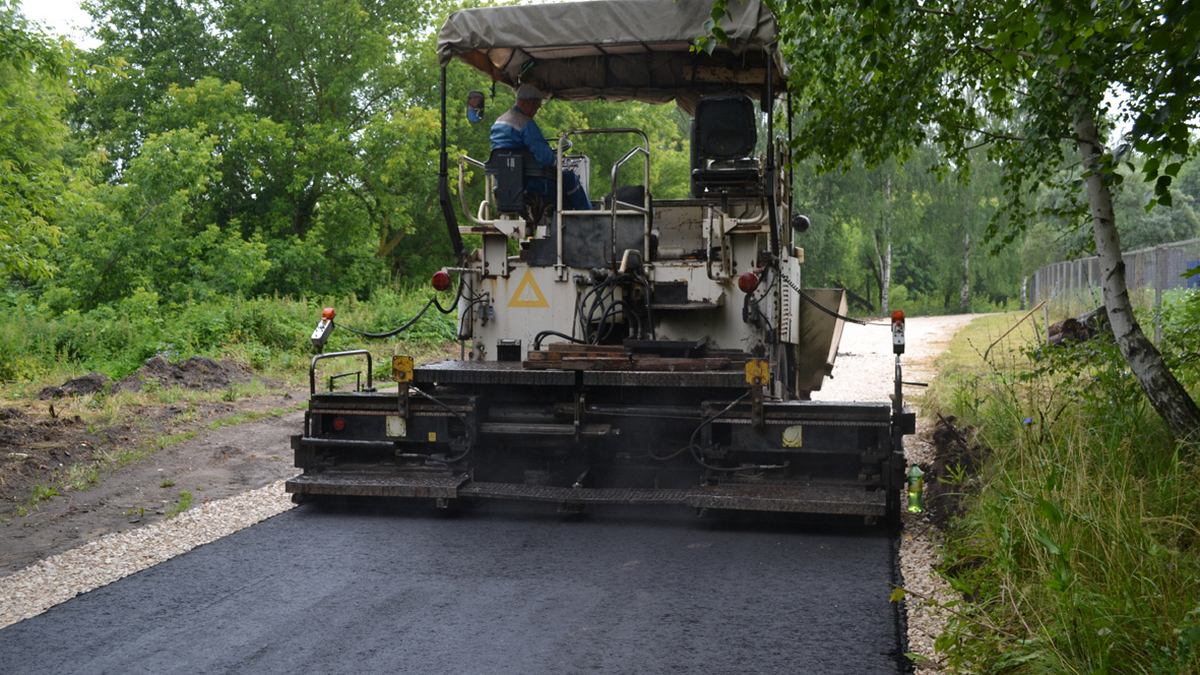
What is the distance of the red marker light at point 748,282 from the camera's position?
688 centimetres

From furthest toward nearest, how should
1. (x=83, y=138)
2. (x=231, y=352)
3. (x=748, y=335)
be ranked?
(x=83, y=138)
(x=231, y=352)
(x=748, y=335)

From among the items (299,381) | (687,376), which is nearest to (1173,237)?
(299,381)

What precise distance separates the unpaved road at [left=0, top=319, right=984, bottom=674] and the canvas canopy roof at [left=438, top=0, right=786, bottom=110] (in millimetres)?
3356

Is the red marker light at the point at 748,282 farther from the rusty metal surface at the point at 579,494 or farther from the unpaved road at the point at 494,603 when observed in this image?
the unpaved road at the point at 494,603

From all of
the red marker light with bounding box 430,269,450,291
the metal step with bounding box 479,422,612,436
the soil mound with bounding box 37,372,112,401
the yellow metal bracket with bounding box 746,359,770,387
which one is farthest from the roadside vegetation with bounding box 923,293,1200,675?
the soil mound with bounding box 37,372,112,401

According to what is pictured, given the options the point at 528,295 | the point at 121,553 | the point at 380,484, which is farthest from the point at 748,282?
the point at 121,553

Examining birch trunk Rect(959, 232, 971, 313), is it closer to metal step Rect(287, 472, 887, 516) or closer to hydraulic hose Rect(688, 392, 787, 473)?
hydraulic hose Rect(688, 392, 787, 473)

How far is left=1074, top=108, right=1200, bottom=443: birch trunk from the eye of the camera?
542 cm

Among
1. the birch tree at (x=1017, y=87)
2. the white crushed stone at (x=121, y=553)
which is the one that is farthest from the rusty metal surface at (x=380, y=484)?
the birch tree at (x=1017, y=87)

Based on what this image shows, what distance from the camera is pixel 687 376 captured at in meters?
6.14

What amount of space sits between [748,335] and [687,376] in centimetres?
126

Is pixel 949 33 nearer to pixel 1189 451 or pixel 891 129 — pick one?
pixel 891 129

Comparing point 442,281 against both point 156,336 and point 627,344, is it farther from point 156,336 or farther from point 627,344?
point 156,336

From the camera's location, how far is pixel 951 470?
22.2ft
